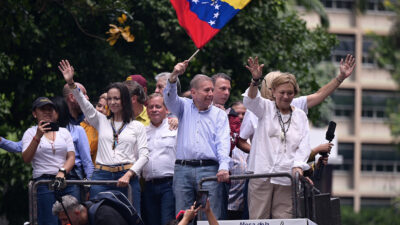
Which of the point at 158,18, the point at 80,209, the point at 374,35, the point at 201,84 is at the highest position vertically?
the point at 374,35

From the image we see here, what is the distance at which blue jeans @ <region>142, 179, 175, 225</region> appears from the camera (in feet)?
34.6

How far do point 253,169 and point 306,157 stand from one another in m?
0.54

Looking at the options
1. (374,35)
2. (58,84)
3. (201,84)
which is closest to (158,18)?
(58,84)

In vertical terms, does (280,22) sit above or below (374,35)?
below

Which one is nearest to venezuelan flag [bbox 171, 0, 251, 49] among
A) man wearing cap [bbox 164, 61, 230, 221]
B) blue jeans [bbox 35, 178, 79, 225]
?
man wearing cap [bbox 164, 61, 230, 221]

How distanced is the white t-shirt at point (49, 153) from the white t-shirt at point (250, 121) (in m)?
1.87

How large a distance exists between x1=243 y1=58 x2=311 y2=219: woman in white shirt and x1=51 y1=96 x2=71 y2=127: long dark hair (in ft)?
7.68

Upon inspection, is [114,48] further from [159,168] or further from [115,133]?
[115,133]

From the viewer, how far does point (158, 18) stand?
19.9 m

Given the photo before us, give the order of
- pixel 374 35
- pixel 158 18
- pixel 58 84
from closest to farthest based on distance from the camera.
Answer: pixel 58 84 < pixel 158 18 < pixel 374 35

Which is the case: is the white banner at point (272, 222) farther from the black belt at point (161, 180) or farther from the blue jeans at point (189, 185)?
the black belt at point (161, 180)

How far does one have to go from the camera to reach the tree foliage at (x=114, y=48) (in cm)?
1731

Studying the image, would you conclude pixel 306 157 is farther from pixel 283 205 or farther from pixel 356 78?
pixel 356 78

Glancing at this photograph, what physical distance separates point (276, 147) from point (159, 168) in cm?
164
